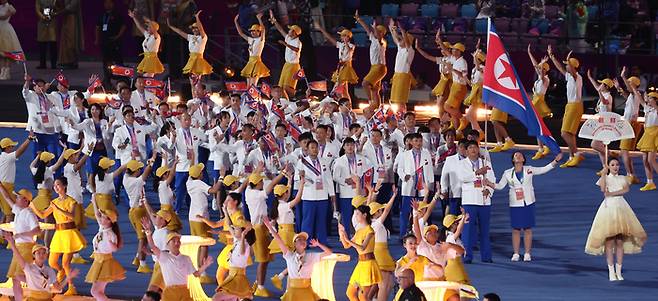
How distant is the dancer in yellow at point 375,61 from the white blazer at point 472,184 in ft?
28.2

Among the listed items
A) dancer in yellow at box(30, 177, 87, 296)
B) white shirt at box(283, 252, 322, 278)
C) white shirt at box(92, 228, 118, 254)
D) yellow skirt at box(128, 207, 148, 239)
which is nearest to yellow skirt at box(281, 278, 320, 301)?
white shirt at box(283, 252, 322, 278)

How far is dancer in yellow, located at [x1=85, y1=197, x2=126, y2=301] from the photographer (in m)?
21.3

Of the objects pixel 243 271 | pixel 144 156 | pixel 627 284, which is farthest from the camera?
pixel 144 156

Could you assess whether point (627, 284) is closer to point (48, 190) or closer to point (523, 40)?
point (48, 190)

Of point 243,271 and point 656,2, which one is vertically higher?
point 656,2

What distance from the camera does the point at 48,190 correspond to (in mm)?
24312

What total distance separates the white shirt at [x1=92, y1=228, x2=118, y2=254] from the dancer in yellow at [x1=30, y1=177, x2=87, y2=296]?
1.37 metres

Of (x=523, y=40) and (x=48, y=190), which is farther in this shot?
(x=523, y=40)

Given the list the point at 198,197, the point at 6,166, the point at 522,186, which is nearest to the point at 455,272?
the point at 522,186

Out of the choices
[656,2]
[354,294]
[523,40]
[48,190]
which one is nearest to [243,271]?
[354,294]

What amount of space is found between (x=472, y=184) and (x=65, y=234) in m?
5.53

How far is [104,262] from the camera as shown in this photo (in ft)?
70.2

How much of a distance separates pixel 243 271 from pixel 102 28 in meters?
18.7

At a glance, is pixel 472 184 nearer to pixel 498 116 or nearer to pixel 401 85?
pixel 498 116
